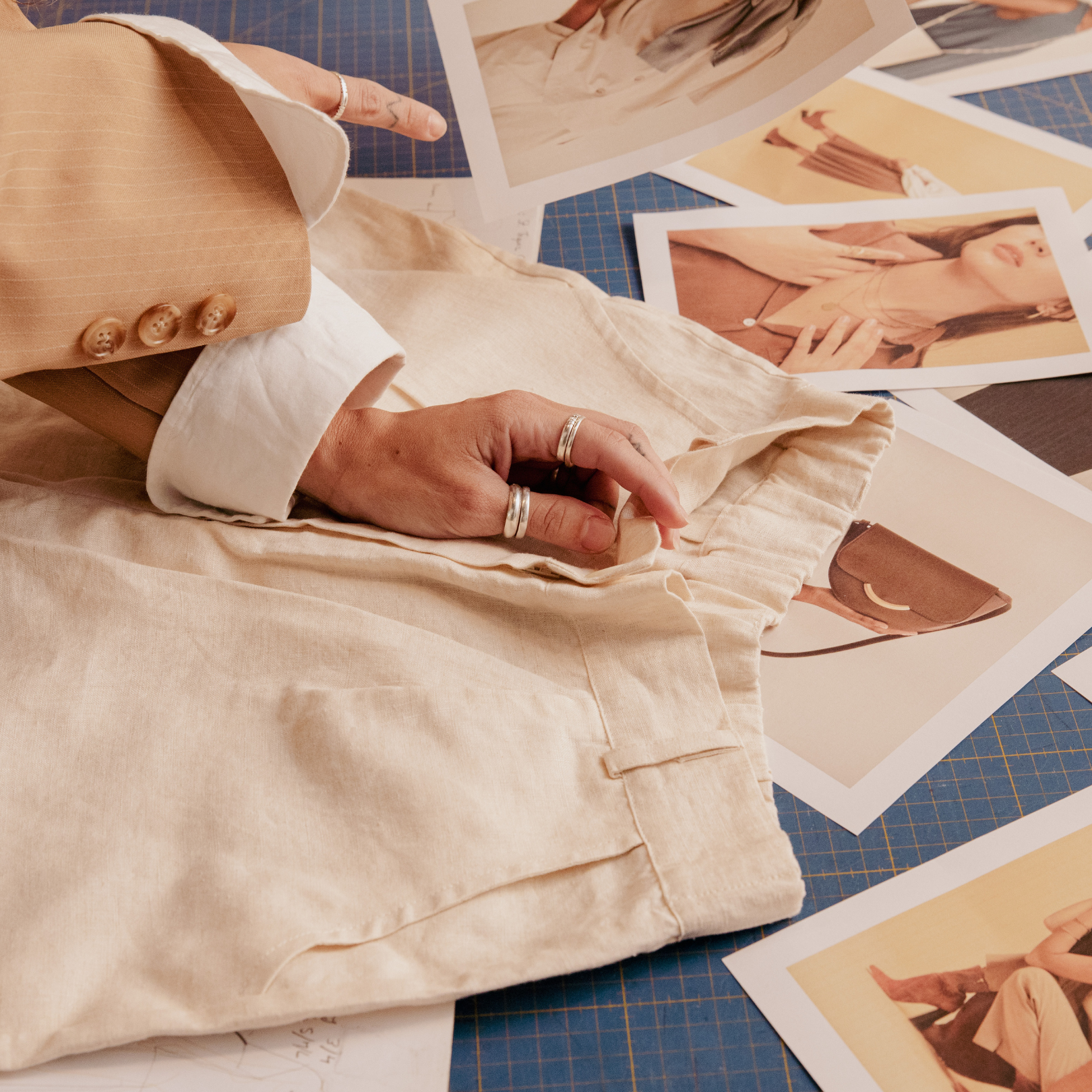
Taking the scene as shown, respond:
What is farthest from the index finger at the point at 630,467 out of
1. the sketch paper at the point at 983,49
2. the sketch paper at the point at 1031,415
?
the sketch paper at the point at 983,49

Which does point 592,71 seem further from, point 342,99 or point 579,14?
point 342,99

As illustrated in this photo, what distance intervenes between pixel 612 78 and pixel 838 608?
→ 0.58 m

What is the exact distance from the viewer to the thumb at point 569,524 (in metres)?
0.71

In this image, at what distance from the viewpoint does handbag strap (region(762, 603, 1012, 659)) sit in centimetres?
73

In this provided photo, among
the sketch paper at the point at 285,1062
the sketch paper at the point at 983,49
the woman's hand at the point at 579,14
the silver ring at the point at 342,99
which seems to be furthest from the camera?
the sketch paper at the point at 983,49

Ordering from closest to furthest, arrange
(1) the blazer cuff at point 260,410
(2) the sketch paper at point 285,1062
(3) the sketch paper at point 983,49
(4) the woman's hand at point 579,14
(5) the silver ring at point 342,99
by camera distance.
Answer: (2) the sketch paper at point 285,1062 < (1) the blazer cuff at point 260,410 < (5) the silver ring at point 342,99 < (4) the woman's hand at point 579,14 < (3) the sketch paper at point 983,49

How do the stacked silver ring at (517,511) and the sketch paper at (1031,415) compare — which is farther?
the sketch paper at (1031,415)

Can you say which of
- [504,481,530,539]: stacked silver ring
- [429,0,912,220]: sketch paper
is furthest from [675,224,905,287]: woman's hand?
[504,481,530,539]: stacked silver ring

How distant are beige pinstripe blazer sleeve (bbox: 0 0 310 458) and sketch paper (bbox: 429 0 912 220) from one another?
0.37m

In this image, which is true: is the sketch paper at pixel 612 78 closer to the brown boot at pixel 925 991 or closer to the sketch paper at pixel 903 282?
the sketch paper at pixel 903 282

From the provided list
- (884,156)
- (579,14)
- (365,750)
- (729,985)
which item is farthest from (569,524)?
(884,156)

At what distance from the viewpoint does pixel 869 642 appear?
74cm

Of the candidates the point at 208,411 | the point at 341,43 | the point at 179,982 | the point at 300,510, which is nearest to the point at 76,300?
the point at 208,411

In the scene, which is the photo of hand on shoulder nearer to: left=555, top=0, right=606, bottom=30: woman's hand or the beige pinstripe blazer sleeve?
the beige pinstripe blazer sleeve
